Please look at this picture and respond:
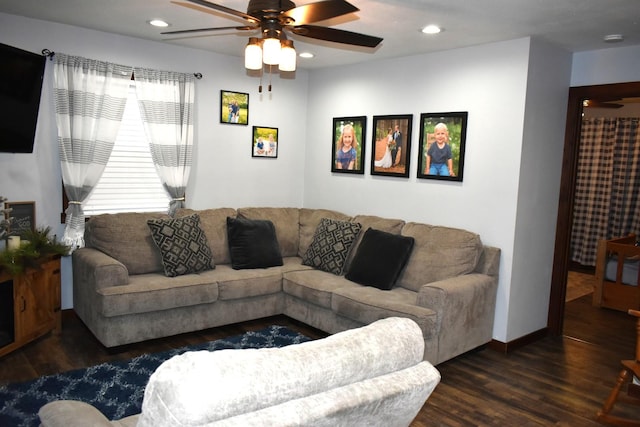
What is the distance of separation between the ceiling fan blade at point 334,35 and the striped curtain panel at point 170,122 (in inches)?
89.6

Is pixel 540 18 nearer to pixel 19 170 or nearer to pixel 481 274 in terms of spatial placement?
pixel 481 274

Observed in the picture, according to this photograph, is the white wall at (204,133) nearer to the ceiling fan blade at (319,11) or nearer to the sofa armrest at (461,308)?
the ceiling fan blade at (319,11)

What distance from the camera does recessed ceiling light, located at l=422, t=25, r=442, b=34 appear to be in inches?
138

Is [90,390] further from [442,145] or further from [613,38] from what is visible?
[613,38]

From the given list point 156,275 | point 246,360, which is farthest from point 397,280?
point 246,360

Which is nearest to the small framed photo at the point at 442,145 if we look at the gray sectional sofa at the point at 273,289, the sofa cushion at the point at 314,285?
the gray sectional sofa at the point at 273,289

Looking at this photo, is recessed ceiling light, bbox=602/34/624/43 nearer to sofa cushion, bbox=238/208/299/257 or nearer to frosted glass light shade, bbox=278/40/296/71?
frosted glass light shade, bbox=278/40/296/71

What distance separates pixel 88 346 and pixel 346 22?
308cm

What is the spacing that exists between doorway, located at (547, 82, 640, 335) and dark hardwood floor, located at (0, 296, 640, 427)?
0.28m

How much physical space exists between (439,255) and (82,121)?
10.5 ft

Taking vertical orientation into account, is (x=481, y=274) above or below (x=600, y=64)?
below

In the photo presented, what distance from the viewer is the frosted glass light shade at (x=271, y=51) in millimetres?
2473

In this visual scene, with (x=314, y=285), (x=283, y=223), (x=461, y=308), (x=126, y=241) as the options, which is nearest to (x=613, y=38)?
(x=461, y=308)

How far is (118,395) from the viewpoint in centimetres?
298
